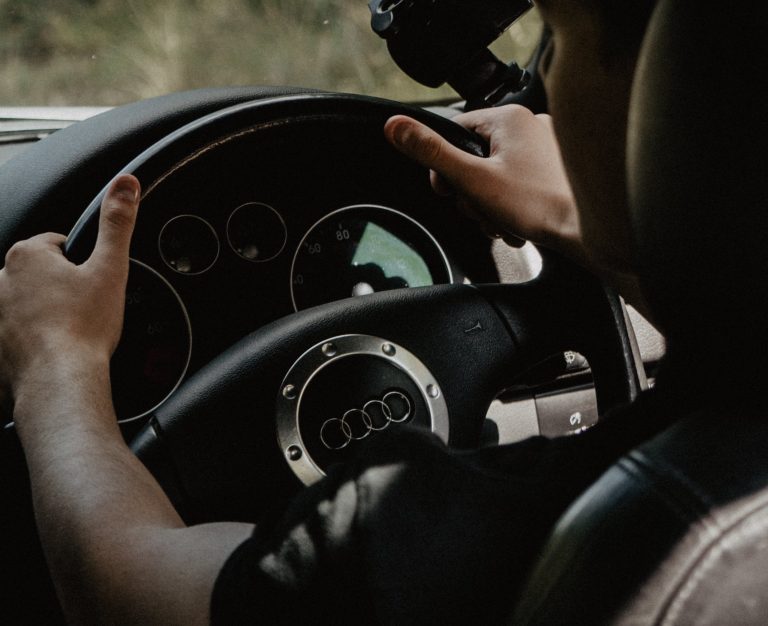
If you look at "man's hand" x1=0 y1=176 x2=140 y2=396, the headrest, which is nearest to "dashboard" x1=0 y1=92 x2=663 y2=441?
"man's hand" x1=0 y1=176 x2=140 y2=396

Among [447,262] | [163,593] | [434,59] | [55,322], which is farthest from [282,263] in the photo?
[163,593]

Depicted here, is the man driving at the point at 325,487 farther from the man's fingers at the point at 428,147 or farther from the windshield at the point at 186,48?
the windshield at the point at 186,48

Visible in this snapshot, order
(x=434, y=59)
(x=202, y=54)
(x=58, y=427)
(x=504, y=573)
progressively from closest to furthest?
(x=504, y=573) → (x=58, y=427) → (x=434, y=59) → (x=202, y=54)

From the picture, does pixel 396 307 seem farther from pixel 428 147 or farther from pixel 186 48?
pixel 186 48

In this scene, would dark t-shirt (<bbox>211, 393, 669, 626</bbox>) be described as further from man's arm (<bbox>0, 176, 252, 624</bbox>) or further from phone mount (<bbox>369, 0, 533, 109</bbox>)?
phone mount (<bbox>369, 0, 533, 109</bbox>)

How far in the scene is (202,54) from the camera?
2.59m

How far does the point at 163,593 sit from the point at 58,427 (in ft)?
0.84

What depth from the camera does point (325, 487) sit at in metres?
0.79

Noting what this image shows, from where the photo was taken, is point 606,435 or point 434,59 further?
point 434,59

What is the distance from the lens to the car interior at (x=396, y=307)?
620 millimetres

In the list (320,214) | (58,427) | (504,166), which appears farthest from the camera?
(320,214)

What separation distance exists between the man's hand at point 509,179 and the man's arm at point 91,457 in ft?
1.39

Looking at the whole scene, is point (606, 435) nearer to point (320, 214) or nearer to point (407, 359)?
point (407, 359)

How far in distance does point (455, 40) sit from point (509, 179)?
1.02ft
